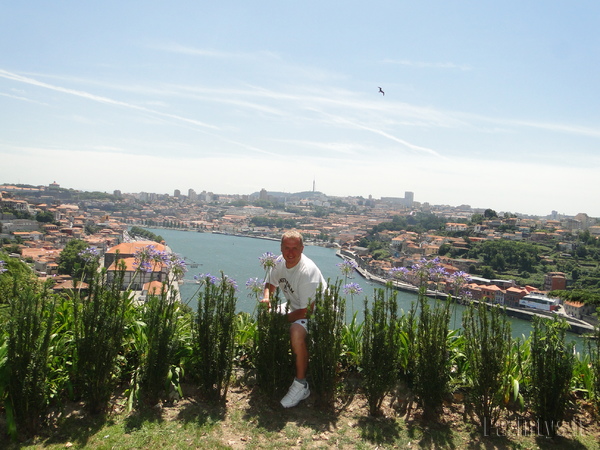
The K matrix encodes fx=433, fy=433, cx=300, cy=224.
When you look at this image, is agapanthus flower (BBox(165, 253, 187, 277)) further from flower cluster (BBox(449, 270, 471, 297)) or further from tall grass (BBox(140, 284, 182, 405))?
flower cluster (BBox(449, 270, 471, 297))

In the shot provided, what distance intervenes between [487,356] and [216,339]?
4.23 feet

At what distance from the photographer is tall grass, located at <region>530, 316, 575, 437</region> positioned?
77.1 inches

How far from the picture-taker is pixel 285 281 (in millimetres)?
2430

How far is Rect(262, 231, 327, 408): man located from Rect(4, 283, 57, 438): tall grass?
1.02 m

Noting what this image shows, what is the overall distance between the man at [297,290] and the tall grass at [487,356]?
764 mm

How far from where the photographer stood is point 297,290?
2.37m

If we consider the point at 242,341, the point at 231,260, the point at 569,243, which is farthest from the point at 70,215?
the point at 242,341

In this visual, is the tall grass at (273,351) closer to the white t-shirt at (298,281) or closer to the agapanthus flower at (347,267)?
the white t-shirt at (298,281)

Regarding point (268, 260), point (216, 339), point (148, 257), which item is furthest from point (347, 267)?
point (148, 257)

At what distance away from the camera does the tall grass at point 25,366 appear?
5.82 ft

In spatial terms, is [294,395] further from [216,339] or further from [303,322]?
[216,339]

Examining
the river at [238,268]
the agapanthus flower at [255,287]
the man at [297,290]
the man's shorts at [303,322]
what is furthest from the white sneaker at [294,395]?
the river at [238,268]

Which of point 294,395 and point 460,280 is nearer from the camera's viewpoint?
point 294,395

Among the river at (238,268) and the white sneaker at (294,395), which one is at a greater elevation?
the white sneaker at (294,395)
